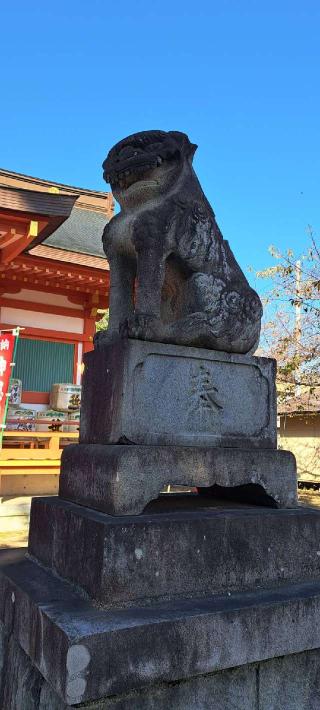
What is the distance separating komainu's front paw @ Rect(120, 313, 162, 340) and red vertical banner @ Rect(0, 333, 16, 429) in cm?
555

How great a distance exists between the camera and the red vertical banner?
23.4ft

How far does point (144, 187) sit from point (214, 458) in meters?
1.31

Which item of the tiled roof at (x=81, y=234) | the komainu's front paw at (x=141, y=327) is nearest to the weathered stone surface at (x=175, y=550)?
the komainu's front paw at (x=141, y=327)

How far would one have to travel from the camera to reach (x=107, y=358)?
6.98ft

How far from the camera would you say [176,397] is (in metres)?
2.12

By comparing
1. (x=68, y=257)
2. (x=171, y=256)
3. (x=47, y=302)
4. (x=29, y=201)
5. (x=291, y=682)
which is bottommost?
(x=291, y=682)

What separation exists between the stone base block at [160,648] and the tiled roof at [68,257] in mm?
6721

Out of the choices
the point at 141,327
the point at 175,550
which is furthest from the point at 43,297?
the point at 175,550

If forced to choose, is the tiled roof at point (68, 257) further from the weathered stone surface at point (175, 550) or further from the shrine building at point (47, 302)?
the weathered stone surface at point (175, 550)

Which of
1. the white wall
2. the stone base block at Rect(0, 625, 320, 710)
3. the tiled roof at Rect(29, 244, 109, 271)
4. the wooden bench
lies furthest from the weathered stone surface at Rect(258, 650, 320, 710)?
the white wall

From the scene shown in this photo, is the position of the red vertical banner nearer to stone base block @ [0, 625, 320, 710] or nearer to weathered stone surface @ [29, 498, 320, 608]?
weathered stone surface @ [29, 498, 320, 608]

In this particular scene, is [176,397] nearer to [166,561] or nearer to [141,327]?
[141,327]

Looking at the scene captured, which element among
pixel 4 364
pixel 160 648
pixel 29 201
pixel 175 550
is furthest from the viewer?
pixel 4 364

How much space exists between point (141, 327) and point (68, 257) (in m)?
6.68
